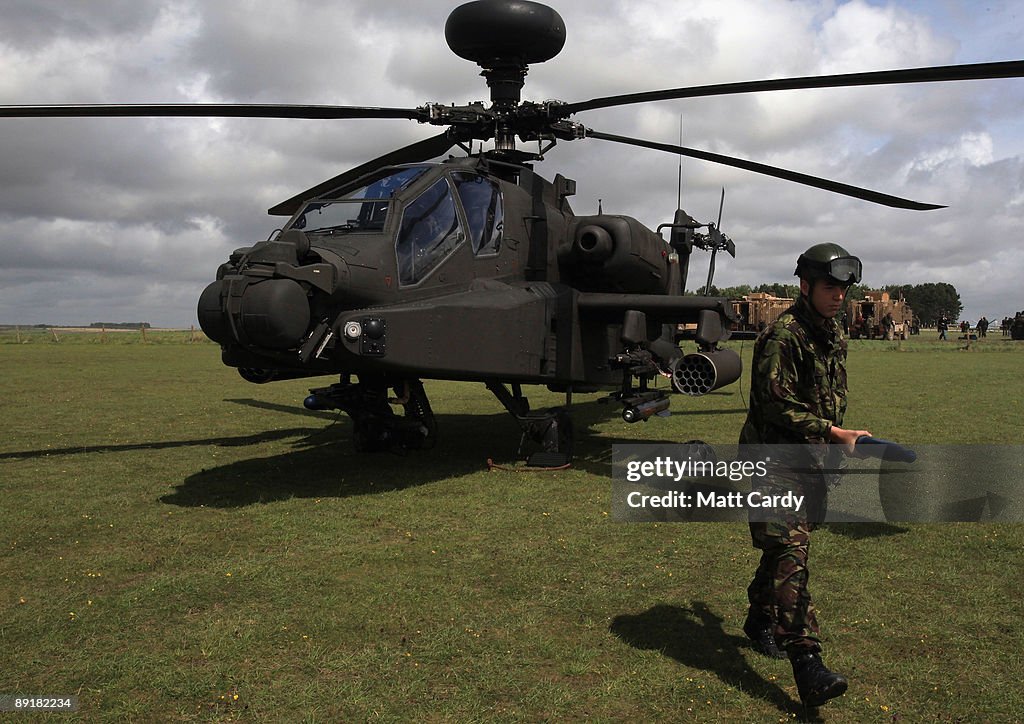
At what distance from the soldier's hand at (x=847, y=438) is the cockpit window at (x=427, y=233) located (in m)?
5.18

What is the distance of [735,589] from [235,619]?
320 cm

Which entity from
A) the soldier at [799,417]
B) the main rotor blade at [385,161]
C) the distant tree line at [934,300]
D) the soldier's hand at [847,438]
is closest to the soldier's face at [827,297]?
the soldier at [799,417]

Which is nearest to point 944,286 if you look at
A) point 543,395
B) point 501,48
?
point 543,395

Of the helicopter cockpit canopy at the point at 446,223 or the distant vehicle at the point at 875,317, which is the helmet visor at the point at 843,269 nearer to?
the helicopter cockpit canopy at the point at 446,223

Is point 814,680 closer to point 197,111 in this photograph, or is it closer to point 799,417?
point 799,417

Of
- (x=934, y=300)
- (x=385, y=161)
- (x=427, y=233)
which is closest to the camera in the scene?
(x=427, y=233)

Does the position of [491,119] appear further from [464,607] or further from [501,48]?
[464,607]

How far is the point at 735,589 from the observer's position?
533 centimetres

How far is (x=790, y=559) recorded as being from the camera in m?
3.87

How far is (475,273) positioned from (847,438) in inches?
235

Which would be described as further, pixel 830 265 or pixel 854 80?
pixel 854 80

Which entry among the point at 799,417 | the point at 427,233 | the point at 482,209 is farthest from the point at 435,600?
the point at 482,209

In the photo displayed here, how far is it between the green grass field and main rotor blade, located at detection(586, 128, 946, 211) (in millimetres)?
3663

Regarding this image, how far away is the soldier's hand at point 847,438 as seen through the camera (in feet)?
11.9
